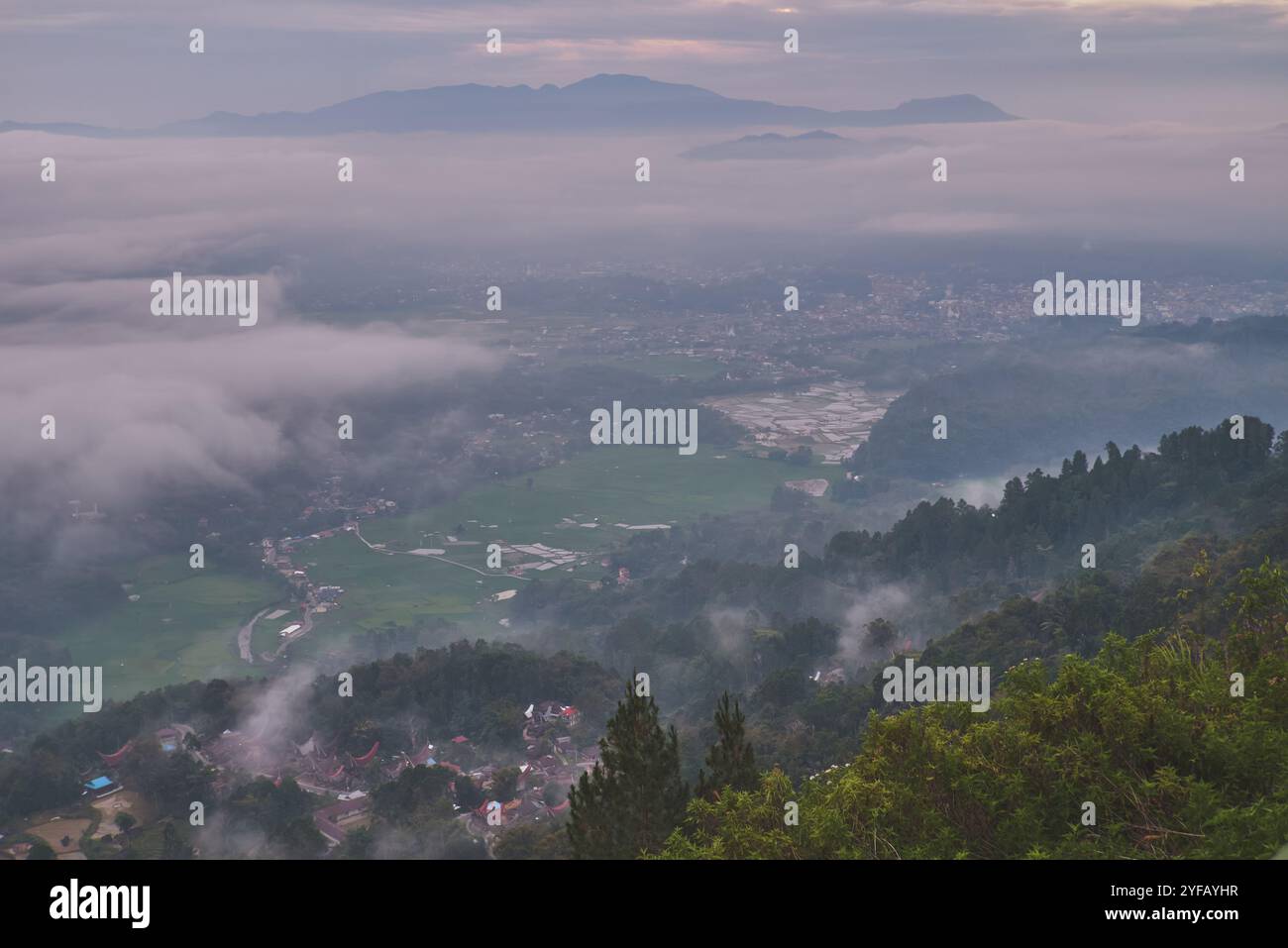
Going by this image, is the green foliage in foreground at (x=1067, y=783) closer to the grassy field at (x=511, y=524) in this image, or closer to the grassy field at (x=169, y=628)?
the grassy field at (x=169, y=628)

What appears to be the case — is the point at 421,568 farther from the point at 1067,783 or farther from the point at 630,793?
the point at 1067,783

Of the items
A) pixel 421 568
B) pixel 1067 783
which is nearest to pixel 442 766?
pixel 1067 783

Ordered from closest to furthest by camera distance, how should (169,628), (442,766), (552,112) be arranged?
(442,766) → (169,628) → (552,112)

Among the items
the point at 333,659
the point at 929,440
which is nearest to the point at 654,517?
the point at 929,440

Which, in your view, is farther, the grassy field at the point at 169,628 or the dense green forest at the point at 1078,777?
the grassy field at the point at 169,628

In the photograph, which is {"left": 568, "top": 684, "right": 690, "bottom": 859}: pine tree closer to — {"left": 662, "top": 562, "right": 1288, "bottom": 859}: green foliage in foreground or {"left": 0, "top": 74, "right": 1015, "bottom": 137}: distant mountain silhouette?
{"left": 662, "top": 562, "right": 1288, "bottom": 859}: green foliage in foreground

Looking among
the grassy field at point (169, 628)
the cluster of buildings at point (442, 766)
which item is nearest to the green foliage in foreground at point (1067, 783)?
the cluster of buildings at point (442, 766)

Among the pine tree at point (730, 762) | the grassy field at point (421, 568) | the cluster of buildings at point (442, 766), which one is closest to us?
the pine tree at point (730, 762)
